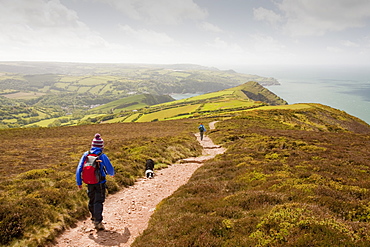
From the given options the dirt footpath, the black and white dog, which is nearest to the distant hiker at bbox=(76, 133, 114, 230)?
the dirt footpath

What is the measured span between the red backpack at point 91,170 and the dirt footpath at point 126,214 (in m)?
2.32

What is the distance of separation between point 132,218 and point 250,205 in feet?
19.4

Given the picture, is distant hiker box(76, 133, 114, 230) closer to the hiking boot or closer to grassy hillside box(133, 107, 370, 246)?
the hiking boot

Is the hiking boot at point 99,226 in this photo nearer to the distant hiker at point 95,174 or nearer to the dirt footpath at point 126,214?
A: the distant hiker at point 95,174

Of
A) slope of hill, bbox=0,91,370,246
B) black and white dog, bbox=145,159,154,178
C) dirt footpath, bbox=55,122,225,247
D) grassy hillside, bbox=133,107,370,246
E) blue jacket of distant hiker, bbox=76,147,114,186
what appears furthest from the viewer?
black and white dog, bbox=145,159,154,178

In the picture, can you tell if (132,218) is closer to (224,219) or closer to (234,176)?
(224,219)

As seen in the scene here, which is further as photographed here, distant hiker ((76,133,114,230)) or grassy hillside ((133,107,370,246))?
distant hiker ((76,133,114,230))

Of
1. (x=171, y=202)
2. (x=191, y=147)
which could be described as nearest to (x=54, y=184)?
(x=171, y=202)

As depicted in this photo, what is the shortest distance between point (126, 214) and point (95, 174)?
11.2 feet

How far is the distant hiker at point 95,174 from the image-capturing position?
845cm

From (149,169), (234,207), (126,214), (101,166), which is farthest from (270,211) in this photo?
A: (149,169)

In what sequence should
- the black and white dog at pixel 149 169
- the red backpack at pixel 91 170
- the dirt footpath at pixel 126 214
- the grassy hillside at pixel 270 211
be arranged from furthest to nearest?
the black and white dog at pixel 149 169, the red backpack at pixel 91 170, the dirt footpath at pixel 126 214, the grassy hillside at pixel 270 211

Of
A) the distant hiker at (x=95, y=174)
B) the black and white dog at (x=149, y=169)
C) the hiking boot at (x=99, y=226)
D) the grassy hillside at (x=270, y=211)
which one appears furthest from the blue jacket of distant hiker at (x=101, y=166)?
the black and white dog at (x=149, y=169)

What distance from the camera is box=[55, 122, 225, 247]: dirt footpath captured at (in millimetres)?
8213
